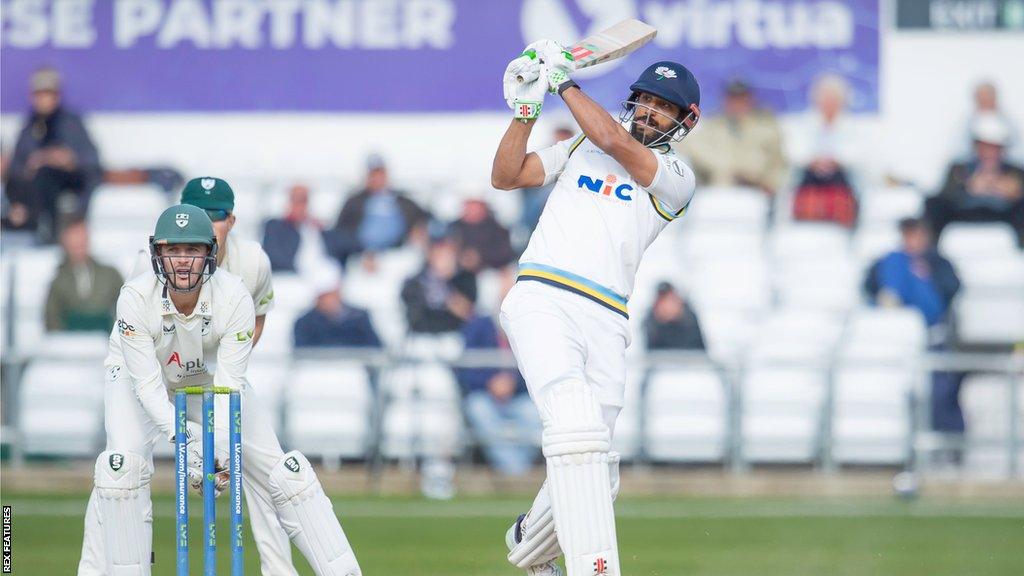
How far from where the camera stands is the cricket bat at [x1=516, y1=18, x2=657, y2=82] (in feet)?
19.0

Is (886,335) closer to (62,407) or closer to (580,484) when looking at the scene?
(62,407)

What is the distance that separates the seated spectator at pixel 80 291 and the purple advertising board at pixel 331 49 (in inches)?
67.2

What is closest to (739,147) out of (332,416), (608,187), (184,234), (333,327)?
(333,327)

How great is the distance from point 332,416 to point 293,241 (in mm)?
1542

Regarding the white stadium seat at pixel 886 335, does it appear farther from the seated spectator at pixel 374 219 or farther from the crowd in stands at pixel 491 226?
the seated spectator at pixel 374 219

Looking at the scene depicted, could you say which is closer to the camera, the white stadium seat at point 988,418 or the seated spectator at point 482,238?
the white stadium seat at point 988,418

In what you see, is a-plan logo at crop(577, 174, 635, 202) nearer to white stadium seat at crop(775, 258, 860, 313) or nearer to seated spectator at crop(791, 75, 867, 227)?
white stadium seat at crop(775, 258, 860, 313)

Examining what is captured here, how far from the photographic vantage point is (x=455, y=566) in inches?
292

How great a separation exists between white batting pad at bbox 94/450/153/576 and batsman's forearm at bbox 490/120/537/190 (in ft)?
5.29

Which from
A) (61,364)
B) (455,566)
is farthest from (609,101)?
(455,566)

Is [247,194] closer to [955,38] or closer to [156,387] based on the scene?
[955,38]

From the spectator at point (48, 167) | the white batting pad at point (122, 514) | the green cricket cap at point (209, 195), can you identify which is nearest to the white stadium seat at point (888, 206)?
the spectator at point (48, 167)

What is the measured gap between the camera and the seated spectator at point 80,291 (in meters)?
11.5

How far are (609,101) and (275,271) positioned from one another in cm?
285
